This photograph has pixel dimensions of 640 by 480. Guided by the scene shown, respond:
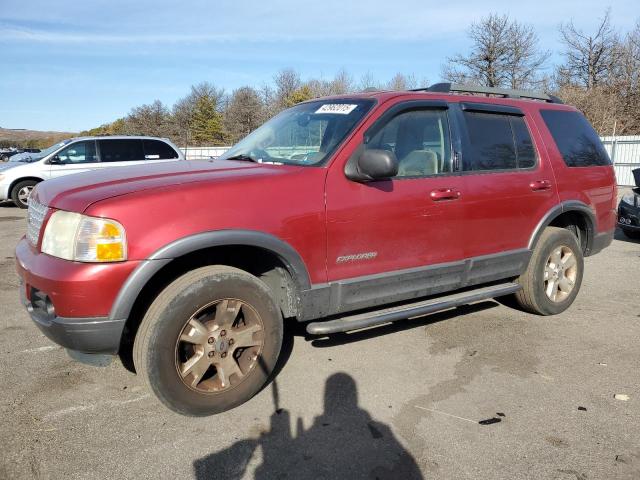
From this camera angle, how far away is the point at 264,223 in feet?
10.0

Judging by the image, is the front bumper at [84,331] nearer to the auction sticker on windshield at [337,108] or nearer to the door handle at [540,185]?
the auction sticker on windshield at [337,108]

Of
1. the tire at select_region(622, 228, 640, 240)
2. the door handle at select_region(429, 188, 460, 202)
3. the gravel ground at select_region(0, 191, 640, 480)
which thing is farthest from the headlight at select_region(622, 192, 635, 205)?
the door handle at select_region(429, 188, 460, 202)

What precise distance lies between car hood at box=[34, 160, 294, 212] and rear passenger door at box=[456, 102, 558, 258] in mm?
1604

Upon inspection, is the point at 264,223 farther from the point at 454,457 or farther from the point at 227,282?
the point at 454,457

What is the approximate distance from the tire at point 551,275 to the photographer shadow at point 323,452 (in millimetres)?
2366

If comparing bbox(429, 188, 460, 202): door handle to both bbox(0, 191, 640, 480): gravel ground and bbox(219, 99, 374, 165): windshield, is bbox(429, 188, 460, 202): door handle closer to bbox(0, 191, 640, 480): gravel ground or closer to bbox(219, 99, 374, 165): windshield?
bbox(219, 99, 374, 165): windshield

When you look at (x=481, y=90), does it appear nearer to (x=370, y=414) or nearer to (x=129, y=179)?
(x=370, y=414)

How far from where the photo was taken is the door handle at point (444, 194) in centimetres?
377

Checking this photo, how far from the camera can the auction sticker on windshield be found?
3.74 metres

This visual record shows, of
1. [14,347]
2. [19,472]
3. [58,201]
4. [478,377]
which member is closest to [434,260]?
[478,377]

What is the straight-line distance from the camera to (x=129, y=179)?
10.1ft

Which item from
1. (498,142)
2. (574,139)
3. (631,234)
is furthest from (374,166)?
(631,234)

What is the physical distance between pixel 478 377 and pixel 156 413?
7.18ft

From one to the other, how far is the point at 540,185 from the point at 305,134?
7.13ft
